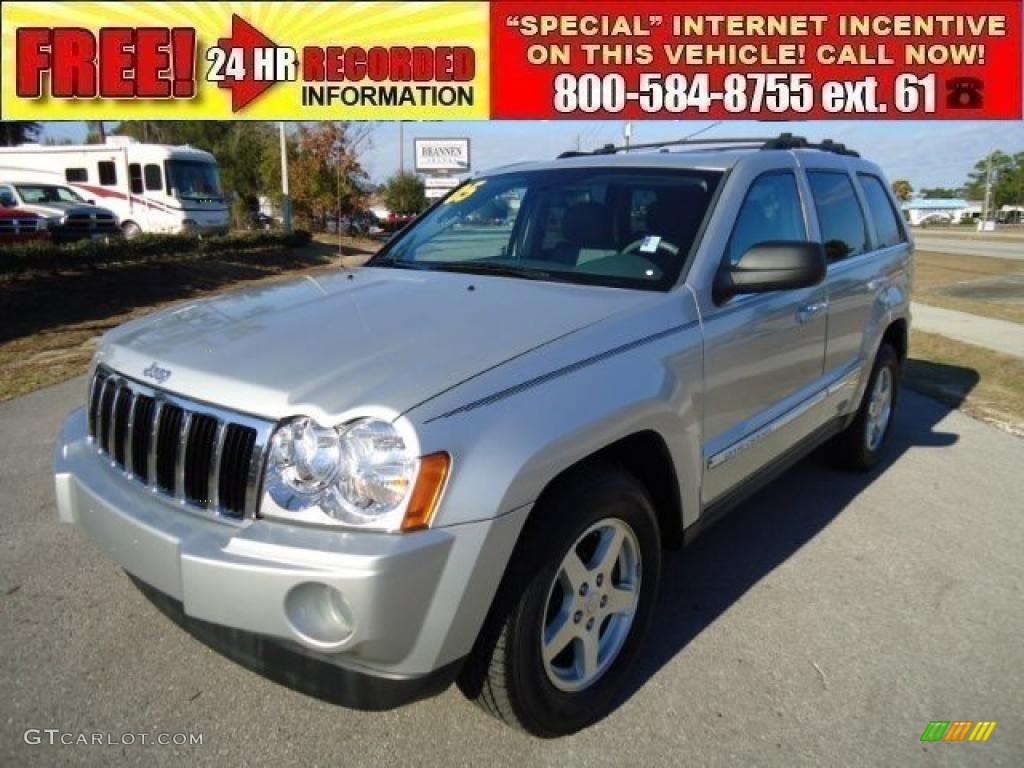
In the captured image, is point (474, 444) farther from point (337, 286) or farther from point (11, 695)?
point (11, 695)

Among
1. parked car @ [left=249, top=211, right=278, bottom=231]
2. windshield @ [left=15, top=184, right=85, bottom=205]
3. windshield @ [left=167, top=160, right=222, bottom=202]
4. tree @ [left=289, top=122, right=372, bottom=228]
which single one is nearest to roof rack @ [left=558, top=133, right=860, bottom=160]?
windshield @ [left=15, top=184, right=85, bottom=205]

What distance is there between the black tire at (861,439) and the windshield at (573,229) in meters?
2.18

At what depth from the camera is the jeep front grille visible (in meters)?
2.07

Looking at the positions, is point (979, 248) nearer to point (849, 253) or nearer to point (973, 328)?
point (973, 328)

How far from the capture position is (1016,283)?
17781mm

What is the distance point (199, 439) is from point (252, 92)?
14.9m

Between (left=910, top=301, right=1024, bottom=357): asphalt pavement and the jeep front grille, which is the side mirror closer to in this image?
the jeep front grille

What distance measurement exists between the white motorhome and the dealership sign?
51.6 feet

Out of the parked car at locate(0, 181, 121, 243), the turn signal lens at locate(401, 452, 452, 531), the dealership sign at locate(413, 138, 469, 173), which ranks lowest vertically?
the turn signal lens at locate(401, 452, 452, 531)

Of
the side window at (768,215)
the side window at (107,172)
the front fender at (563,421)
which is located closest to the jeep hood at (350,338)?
the front fender at (563,421)

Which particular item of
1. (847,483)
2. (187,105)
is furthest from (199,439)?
(187,105)

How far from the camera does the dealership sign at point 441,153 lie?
39812mm

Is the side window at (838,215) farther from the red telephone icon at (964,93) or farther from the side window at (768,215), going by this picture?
the red telephone icon at (964,93)

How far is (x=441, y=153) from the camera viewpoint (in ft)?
132
